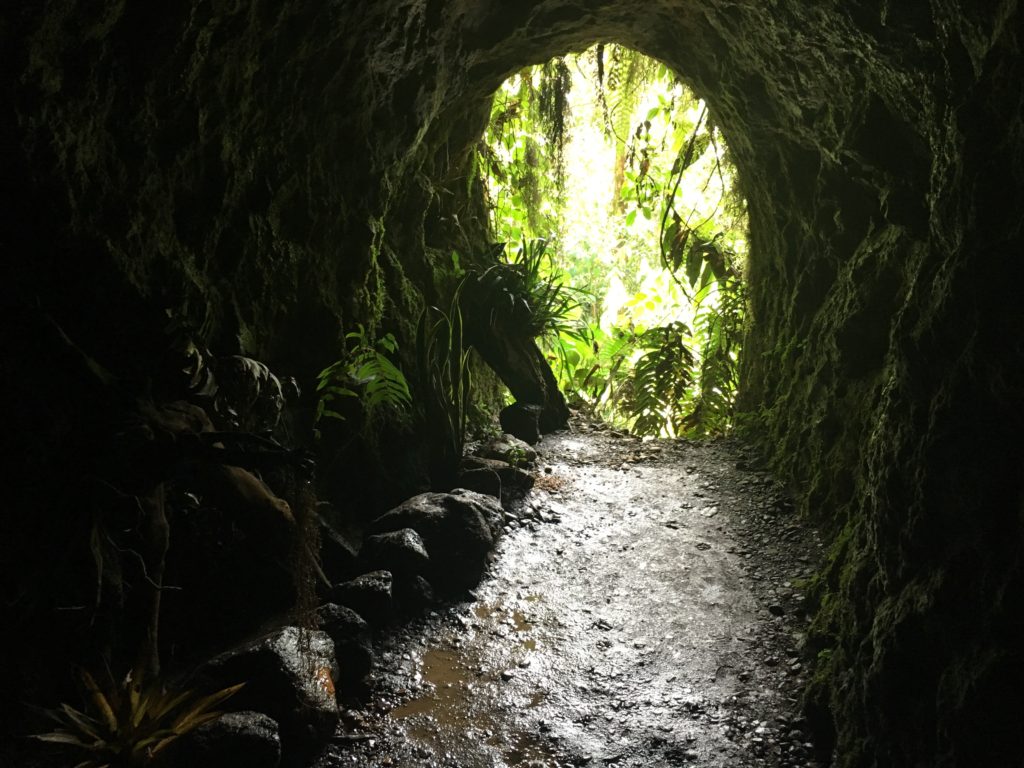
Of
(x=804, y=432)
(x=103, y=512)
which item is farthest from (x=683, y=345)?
(x=103, y=512)

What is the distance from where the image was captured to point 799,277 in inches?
233

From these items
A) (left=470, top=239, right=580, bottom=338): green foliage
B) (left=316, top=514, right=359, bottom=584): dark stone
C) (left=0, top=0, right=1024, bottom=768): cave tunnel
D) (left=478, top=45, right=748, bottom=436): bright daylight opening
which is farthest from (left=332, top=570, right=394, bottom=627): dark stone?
(left=478, top=45, right=748, bottom=436): bright daylight opening

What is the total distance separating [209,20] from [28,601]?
2580 mm

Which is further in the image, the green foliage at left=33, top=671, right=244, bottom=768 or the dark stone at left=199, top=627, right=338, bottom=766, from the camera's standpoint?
the dark stone at left=199, top=627, right=338, bottom=766

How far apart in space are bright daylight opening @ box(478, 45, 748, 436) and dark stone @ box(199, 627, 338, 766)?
514 centimetres

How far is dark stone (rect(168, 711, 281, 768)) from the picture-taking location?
2.79 meters

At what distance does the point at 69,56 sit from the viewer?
8.74 ft

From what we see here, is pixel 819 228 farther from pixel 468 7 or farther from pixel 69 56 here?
pixel 69 56

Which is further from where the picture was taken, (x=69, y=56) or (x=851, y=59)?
(x=851, y=59)

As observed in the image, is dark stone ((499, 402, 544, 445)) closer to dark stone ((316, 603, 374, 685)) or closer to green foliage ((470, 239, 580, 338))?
green foliage ((470, 239, 580, 338))

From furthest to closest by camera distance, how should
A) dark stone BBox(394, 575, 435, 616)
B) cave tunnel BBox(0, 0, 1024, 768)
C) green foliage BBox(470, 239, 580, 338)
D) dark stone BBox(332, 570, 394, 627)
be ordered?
green foliage BBox(470, 239, 580, 338) → dark stone BBox(394, 575, 435, 616) → dark stone BBox(332, 570, 394, 627) → cave tunnel BBox(0, 0, 1024, 768)

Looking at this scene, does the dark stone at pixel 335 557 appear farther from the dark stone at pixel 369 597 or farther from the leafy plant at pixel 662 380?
the leafy plant at pixel 662 380

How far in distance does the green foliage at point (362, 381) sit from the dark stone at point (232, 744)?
201 centimetres

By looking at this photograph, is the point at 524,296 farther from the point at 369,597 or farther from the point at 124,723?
the point at 124,723
